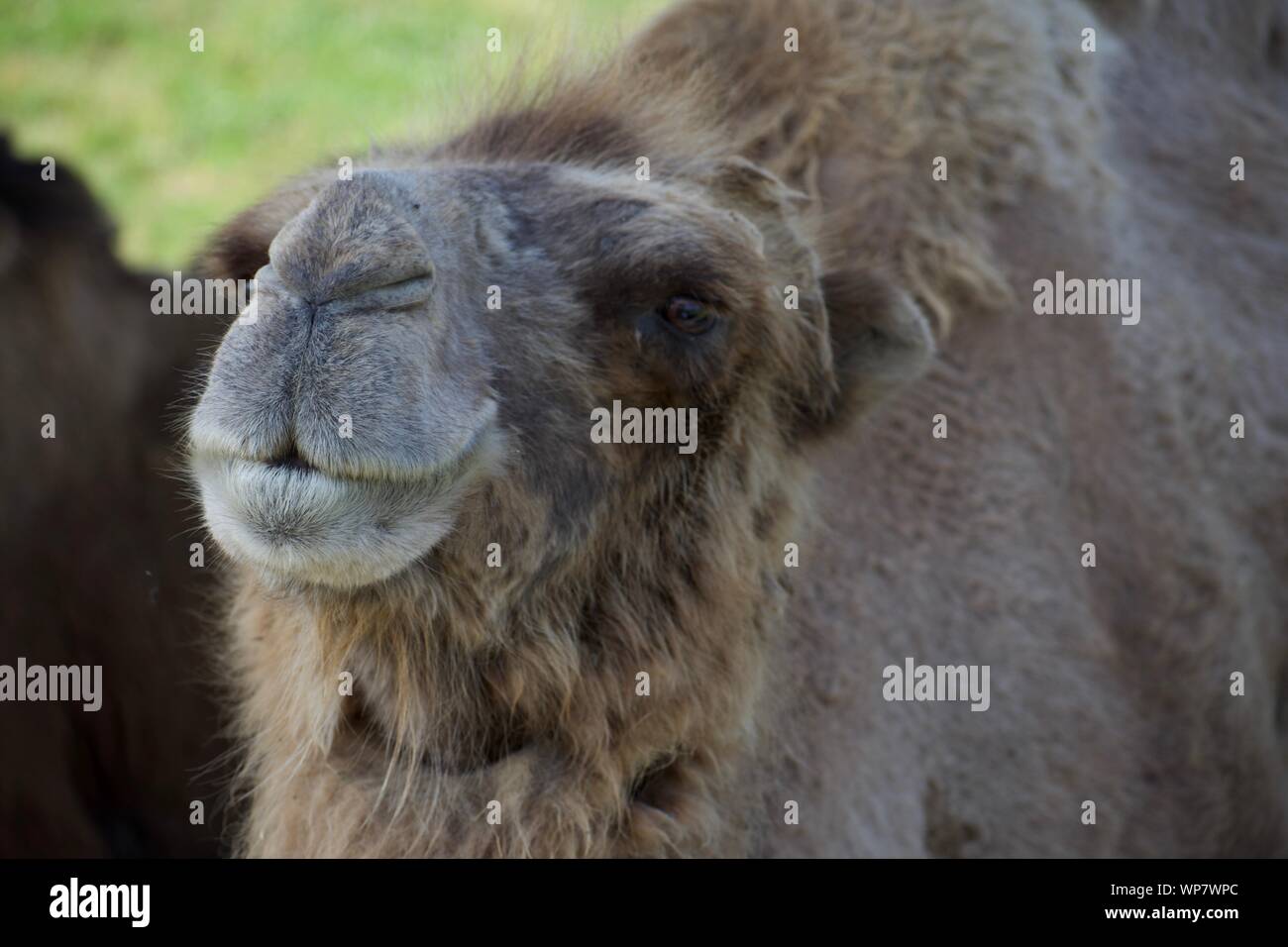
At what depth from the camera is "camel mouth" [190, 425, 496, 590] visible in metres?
2.66

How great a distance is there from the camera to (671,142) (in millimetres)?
3635

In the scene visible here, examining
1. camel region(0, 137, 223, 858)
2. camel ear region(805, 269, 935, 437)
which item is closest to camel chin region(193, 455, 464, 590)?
camel ear region(805, 269, 935, 437)

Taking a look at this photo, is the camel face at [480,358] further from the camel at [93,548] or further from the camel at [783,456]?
the camel at [93,548]

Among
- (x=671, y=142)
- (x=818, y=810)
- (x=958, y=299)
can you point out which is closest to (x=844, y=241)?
(x=958, y=299)

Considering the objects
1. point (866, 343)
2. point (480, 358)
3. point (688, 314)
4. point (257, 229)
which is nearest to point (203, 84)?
point (257, 229)

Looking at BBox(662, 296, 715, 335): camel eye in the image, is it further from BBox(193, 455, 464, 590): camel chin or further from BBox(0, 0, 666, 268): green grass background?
BBox(0, 0, 666, 268): green grass background

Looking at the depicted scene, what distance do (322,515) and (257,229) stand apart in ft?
3.08

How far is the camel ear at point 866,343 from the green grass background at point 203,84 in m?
6.93

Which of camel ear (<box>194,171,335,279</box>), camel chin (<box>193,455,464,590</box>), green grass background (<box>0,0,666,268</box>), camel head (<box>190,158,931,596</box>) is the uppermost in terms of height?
green grass background (<box>0,0,666,268</box>)

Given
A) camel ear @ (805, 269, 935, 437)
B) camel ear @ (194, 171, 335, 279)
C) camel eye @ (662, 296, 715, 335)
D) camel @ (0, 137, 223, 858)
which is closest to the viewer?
camel eye @ (662, 296, 715, 335)

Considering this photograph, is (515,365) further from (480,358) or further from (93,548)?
(93,548)

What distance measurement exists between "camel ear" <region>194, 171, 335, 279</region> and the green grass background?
6.52m
